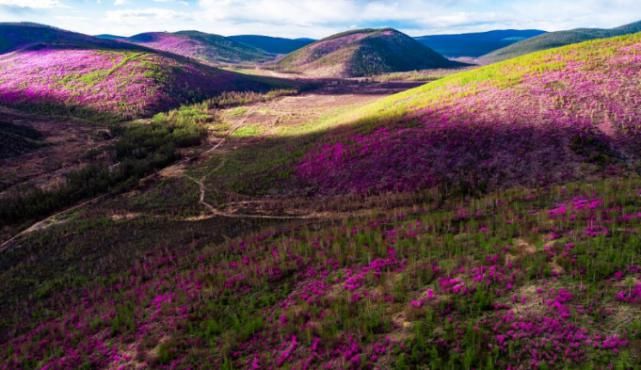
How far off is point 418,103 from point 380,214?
23307 millimetres

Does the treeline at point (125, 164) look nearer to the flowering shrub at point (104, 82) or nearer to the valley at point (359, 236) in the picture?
the valley at point (359, 236)

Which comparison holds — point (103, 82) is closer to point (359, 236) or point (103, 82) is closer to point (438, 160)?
point (438, 160)

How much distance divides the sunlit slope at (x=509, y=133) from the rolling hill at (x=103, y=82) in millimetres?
52913

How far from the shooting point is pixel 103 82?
252 feet

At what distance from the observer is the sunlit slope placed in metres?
21.0

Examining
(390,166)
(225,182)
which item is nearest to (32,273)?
(225,182)

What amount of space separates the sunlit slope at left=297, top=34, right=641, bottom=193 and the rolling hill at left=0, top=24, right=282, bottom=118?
52.9m

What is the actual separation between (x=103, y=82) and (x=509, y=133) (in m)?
82.5

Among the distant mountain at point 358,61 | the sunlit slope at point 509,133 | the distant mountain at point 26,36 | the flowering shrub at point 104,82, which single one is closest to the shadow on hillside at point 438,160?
the sunlit slope at point 509,133

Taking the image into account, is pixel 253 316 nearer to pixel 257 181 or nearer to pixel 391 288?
pixel 391 288

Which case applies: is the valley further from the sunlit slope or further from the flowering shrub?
the flowering shrub

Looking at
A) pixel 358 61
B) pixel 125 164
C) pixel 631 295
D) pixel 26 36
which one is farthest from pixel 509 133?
pixel 26 36

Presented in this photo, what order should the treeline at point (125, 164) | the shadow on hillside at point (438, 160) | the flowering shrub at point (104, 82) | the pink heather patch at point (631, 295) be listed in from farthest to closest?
the flowering shrub at point (104, 82)
the treeline at point (125, 164)
the shadow on hillside at point (438, 160)
the pink heather patch at point (631, 295)

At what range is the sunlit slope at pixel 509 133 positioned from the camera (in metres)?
21.0
